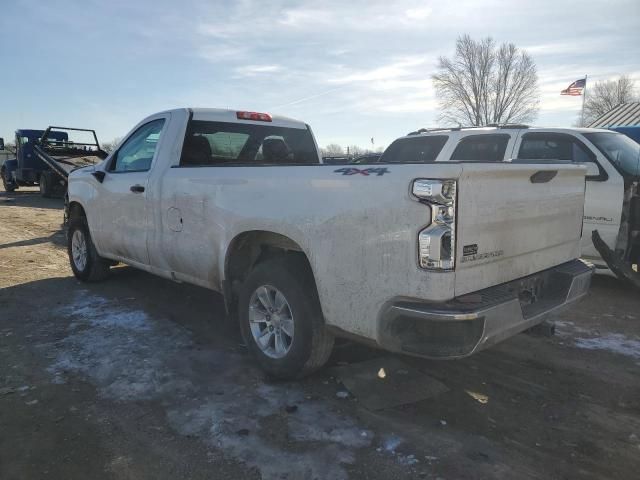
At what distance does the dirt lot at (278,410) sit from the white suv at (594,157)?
2.98 feet

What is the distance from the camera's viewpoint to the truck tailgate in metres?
2.66

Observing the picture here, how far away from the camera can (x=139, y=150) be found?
521cm

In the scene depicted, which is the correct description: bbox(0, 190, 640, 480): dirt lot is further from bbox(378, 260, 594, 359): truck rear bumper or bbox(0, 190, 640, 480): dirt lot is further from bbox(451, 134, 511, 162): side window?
bbox(451, 134, 511, 162): side window

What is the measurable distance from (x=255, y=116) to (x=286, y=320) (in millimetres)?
2491

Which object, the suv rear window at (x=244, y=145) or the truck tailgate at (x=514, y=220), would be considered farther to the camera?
the suv rear window at (x=244, y=145)

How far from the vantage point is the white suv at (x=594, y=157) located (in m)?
5.46

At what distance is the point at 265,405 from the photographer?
10.7 ft

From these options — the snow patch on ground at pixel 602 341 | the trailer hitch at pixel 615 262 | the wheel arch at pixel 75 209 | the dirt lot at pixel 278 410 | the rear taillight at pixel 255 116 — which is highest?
the rear taillight at pixel 255 116

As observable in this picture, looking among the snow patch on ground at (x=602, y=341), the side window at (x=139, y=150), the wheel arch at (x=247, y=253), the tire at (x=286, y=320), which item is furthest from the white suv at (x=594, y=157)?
the side window at (x=139, y=150)

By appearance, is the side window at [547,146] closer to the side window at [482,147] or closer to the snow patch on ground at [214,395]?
the side window at [482,147]

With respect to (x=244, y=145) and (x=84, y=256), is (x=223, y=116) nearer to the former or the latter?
(x=244, y=145)

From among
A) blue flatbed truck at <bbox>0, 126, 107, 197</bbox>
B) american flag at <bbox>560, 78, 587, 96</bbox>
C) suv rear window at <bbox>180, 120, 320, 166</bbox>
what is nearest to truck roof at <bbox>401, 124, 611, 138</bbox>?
suv rear window at <bbox>180, 120, 320, 166</bbox>

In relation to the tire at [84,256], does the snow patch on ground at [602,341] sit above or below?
below

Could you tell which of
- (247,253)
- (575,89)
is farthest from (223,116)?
(575,89)
